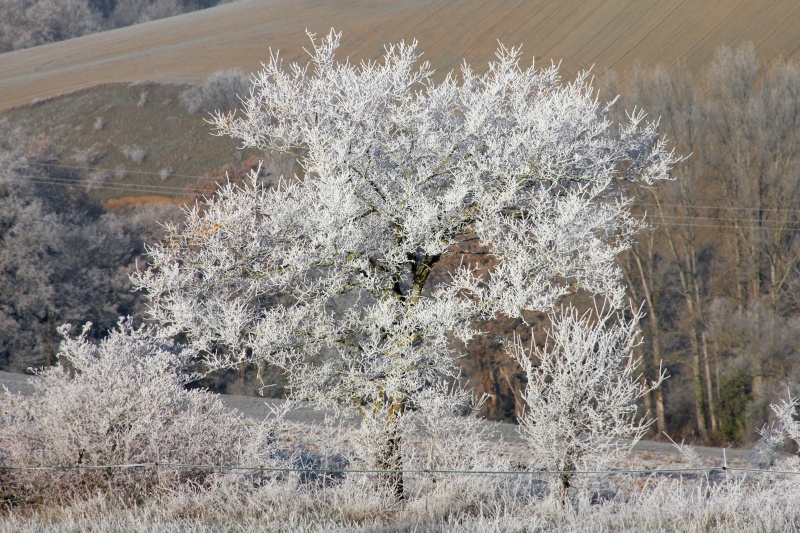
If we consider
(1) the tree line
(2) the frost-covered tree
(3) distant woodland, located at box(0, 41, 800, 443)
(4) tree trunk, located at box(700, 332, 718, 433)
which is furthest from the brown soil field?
(2) the frost-covered tree

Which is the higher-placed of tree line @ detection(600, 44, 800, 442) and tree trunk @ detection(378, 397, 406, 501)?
tree line @ detection(600, 44, 800, 442)

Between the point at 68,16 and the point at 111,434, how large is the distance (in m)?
86.2

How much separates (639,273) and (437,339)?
23562mm

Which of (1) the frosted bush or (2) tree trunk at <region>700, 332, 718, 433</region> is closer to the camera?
(2) tree trunk at <region>700, 332, 718, 433</region>

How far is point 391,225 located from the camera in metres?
9.12

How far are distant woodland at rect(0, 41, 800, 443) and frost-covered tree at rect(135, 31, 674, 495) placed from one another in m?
16.1

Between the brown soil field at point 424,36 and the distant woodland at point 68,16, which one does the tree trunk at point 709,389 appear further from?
the distant woodland at point 68,16

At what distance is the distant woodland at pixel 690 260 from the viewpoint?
1030 inches

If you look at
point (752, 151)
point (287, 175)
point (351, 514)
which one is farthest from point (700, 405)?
point (351, 514)

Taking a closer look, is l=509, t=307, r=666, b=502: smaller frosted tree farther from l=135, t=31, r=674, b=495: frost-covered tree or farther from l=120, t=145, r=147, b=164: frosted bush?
l=120, t=145, r=147, b=164: frosted bush

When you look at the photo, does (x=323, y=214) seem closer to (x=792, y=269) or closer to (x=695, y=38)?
(x=792, y=269)

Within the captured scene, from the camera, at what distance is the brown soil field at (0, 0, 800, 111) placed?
4362 centimetres

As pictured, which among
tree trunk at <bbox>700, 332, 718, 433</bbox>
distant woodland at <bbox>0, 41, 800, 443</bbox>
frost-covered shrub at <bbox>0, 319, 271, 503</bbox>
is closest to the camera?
frost-covered shrub at <bbox>0, 319, 271, 503</bbox>

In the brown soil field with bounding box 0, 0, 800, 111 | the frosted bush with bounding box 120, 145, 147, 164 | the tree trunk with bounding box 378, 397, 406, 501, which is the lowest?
the tree trunk with bounding box 378, 397, 406, 501
